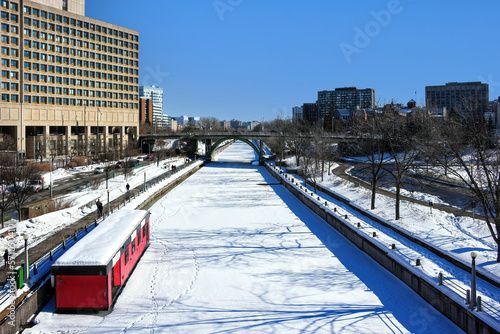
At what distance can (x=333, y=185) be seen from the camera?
43.2 metres

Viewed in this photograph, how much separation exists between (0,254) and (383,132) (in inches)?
968

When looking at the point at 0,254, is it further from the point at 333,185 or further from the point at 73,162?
the point at 73,162

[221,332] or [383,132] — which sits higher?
[383,132]

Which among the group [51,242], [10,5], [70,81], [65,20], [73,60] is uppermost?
[65,20]

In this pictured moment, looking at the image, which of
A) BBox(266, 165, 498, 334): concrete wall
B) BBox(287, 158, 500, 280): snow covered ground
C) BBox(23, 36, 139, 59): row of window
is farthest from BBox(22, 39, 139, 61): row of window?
BBox(266, 165, 498, 334): concrete wall

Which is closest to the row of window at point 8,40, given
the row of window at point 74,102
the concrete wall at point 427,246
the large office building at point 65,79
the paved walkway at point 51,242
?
the large office building at point 65,79

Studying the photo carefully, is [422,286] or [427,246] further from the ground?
[427,246]

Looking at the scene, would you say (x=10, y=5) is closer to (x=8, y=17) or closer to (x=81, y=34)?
(x=8, y=17)

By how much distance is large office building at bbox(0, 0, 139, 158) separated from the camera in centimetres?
6638

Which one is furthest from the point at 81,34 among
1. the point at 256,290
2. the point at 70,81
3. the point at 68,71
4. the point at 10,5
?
the point at 256,290

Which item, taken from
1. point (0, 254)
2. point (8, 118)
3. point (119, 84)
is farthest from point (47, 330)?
point (119, 84)

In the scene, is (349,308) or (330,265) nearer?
(349,308)

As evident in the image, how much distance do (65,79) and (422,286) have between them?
250ft

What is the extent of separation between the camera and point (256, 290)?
1482 centimetres
